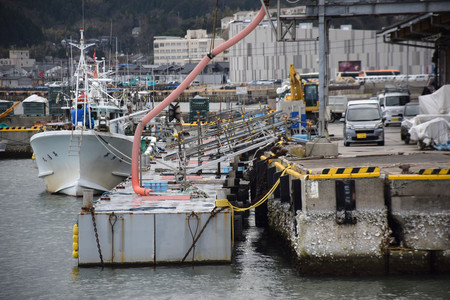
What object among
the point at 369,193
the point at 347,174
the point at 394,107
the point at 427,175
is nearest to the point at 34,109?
the point at 394,107

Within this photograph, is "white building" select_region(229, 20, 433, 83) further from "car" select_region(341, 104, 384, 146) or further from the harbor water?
the harbor water

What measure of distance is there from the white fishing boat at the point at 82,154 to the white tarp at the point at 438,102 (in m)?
13.6

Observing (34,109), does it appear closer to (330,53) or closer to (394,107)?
(394,107)

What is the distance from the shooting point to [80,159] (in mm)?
32844

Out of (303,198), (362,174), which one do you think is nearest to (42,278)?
(303,198)

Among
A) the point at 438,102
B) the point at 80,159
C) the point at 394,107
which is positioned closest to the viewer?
the point at 80,159

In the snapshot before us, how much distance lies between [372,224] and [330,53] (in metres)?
102

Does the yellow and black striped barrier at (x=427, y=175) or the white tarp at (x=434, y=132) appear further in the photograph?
the white tarp at (x=434, y=132)

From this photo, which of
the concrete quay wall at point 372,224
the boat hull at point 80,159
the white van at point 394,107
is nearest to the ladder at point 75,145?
the boat hull at point 80,159

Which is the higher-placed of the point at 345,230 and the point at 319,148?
the point at 319,148

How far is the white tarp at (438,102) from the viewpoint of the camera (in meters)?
33.4

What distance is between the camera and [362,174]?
55.1ft

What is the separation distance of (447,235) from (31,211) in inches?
720

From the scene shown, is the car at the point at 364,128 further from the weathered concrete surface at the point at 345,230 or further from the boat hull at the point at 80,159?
the weathered concrete surface at the point at 345,230
